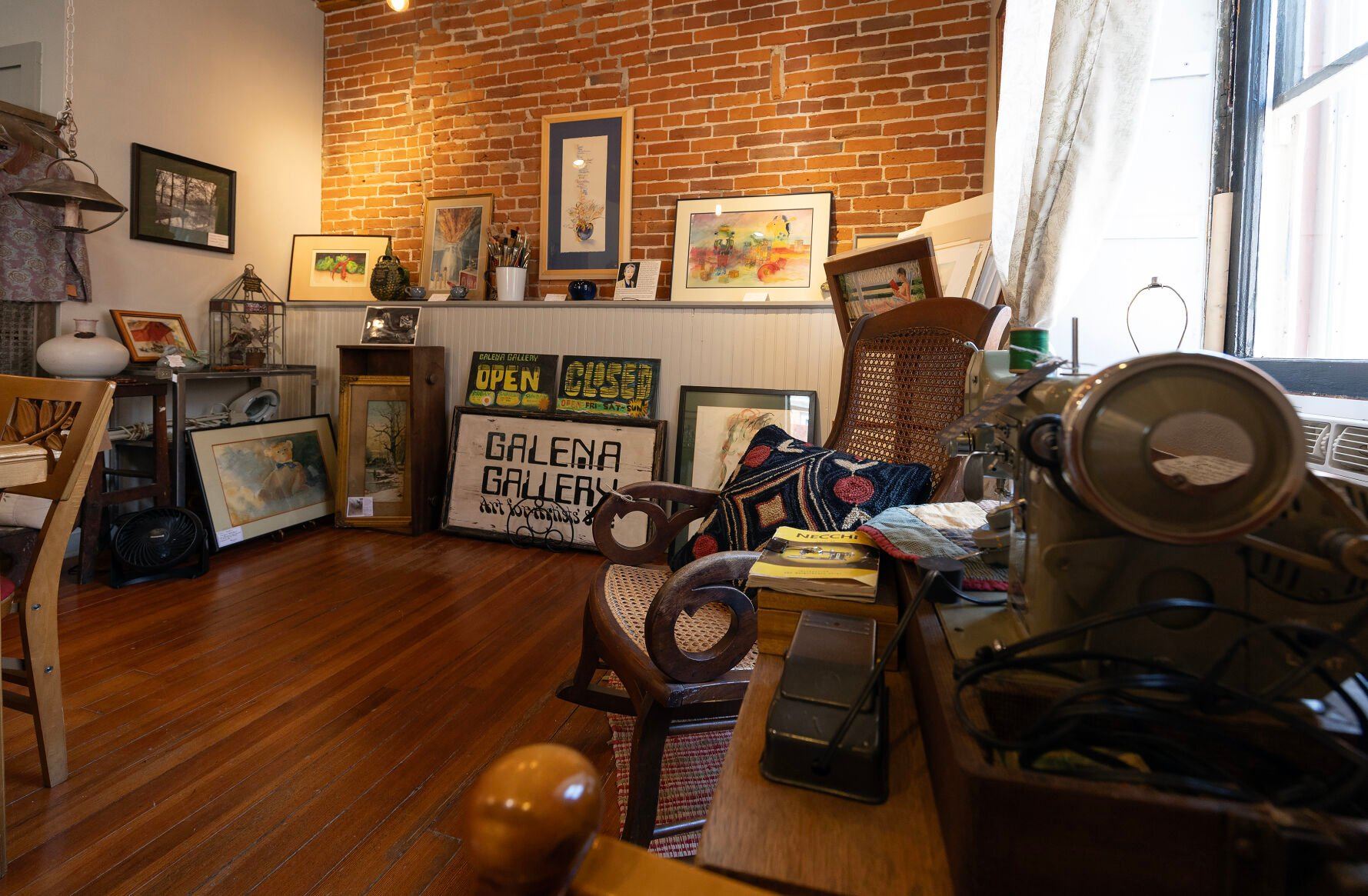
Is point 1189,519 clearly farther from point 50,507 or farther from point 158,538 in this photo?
point 158,538

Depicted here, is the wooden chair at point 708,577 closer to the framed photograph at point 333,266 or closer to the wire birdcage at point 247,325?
the wire birdcage at point 247,325

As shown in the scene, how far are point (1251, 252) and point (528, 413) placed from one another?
291 centimetres

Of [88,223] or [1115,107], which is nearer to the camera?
[1115,107]

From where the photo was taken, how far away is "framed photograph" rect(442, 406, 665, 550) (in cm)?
342

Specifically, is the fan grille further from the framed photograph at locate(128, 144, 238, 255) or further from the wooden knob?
the wooden knob

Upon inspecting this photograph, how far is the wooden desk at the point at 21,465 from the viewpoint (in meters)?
1.39

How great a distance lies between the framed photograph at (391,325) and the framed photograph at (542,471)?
0.50m

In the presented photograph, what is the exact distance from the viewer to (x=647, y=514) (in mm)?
1722

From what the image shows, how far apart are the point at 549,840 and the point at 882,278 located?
206cm

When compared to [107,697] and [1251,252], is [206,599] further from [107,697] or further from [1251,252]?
[1251,252]

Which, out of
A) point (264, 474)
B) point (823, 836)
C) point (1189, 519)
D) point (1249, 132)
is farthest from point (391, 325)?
point (1189, 519)

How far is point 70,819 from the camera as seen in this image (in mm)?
1445

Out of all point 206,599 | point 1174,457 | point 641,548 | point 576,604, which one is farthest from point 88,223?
point 1174,457

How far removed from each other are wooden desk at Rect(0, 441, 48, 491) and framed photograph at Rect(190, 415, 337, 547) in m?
1.92
